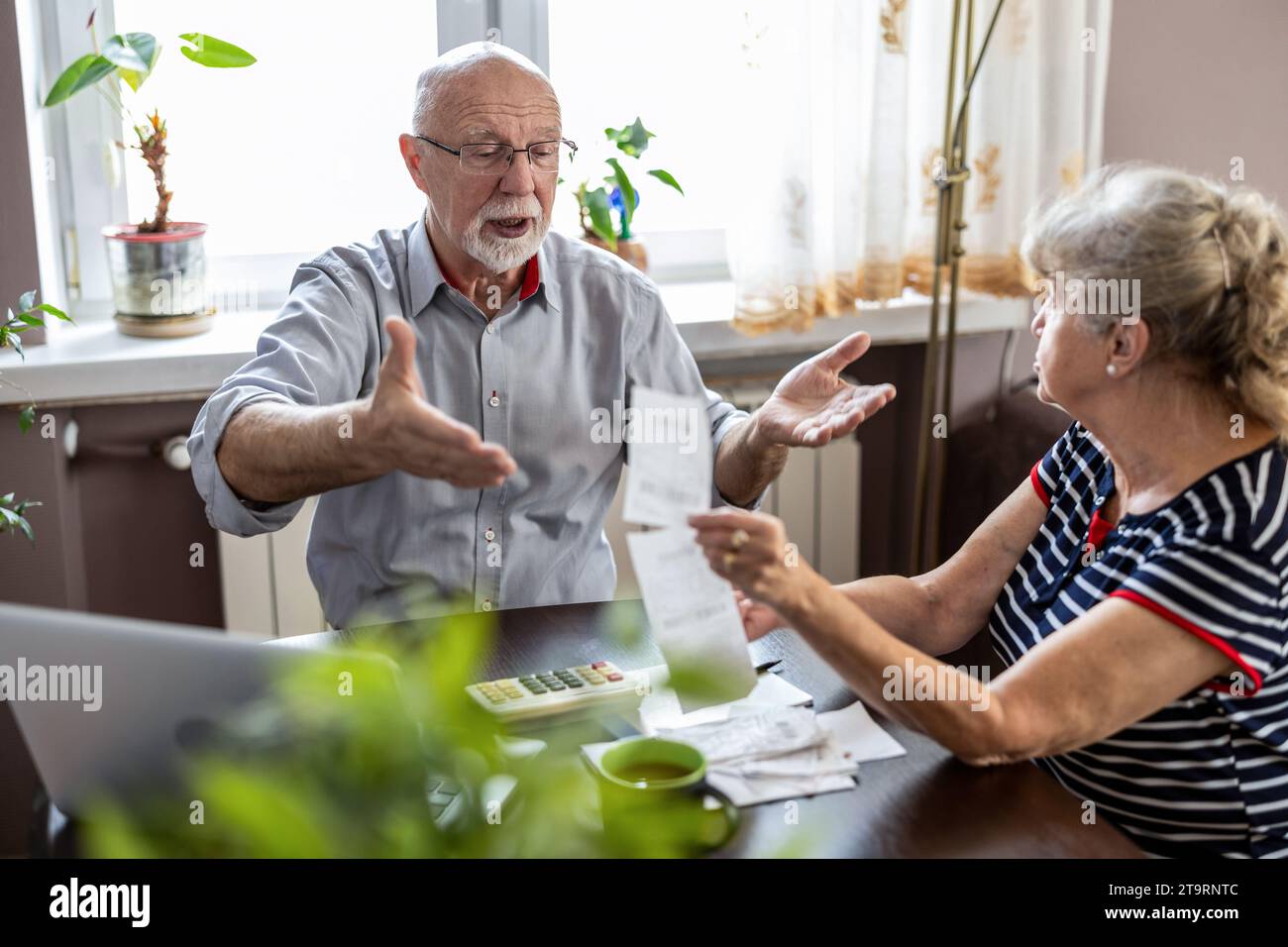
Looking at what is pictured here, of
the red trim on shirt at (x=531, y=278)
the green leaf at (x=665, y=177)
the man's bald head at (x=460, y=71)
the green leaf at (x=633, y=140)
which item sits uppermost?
the man's bald head at (x=460, y=71)

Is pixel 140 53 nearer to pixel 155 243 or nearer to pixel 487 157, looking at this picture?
pixel 155 243

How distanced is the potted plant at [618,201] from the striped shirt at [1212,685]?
1.38 metres

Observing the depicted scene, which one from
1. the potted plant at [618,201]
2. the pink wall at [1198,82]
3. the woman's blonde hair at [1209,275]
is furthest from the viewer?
the pink wall at [1198,82]

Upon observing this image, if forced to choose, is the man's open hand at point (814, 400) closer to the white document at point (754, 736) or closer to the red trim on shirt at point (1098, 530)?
the red trim on shirt at point (1098, 530)

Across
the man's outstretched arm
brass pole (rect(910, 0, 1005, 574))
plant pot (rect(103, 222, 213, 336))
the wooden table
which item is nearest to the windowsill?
plant pot (rect(103, 222, 213, 336))

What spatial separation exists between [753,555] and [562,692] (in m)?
0.33

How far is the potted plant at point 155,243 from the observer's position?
7.55 ft

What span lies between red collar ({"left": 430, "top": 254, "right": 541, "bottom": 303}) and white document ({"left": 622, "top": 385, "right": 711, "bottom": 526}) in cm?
98

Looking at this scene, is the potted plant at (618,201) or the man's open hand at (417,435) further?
the potted plant at (618,201)

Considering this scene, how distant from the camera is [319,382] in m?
1.81

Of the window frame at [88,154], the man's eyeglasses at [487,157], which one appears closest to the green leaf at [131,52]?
the window frame at [88,154]

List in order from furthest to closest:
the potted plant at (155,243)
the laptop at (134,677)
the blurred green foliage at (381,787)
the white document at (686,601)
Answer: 1. the potted plant at (155,243)
2. the white document at (686,601)
3. the laptop at (134,677)
4. the blurred green foliage at (381,787)

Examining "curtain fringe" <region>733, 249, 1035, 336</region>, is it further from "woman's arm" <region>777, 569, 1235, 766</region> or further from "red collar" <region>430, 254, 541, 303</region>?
"woman's arm" <region>777, 569, 1235, 766</region>
